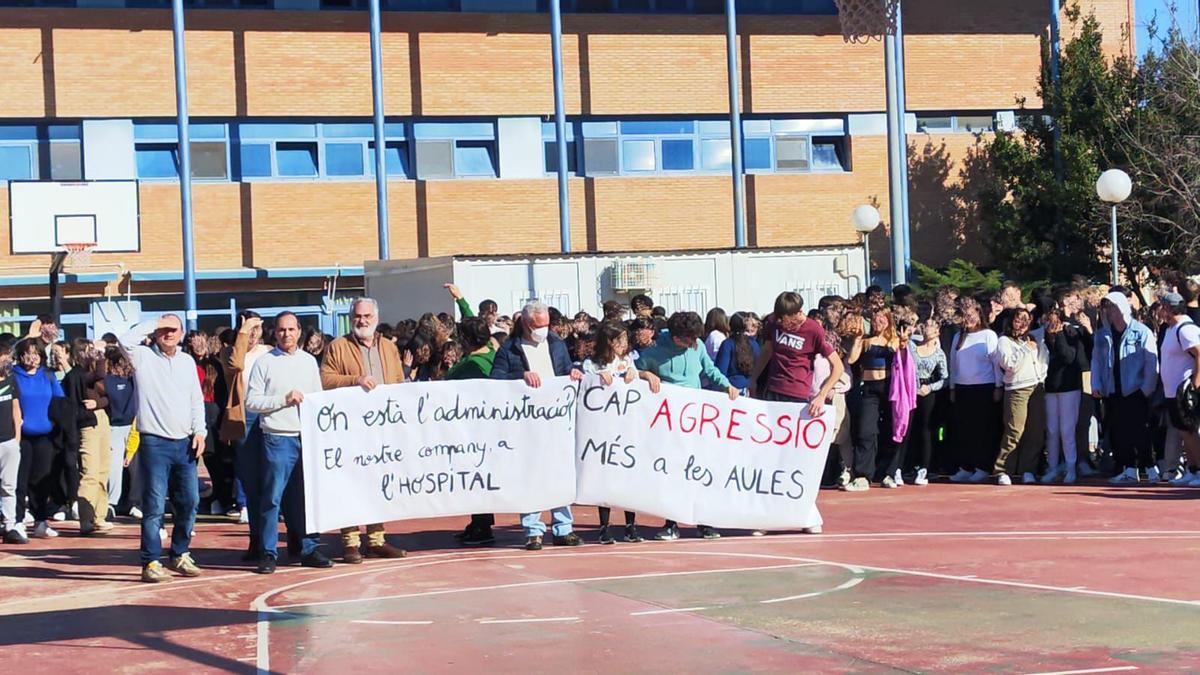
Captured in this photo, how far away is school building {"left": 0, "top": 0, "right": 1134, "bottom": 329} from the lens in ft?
117

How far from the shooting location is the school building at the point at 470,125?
1407 inches

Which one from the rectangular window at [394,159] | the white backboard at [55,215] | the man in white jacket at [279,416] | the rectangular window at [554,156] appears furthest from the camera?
the rectangular window at [554,156]

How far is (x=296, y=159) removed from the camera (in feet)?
122

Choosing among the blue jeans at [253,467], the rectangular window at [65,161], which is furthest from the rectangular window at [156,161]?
the blue jeans at [253,467]

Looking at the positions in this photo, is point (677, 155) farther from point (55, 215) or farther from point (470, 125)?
point (55, 215)

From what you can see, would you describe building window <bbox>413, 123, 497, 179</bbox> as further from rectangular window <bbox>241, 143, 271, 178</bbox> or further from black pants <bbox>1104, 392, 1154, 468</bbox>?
black pants <bbox>1104, 392, 1154, 468</bbox>

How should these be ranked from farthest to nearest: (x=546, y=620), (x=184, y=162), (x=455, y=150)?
1. (x=455, y=150)
2. (x=184, y=162)
3. (x=546, y=620)

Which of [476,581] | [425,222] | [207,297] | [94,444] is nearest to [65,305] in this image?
[207,297]

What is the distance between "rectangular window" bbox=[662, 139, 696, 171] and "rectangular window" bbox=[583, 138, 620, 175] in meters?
1.18

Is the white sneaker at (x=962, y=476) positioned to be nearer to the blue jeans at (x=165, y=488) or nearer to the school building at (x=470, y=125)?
the blue jeans at (x=165, y=488)

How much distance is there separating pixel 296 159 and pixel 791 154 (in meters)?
11.5

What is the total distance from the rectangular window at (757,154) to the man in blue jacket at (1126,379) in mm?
22298

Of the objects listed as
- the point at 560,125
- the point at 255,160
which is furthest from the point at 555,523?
the point at 255,160

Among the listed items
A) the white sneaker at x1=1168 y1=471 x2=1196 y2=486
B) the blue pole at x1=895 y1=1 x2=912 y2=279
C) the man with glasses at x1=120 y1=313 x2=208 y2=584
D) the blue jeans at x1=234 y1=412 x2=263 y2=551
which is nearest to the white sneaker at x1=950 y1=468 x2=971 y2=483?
the white sneaker at x1=1168 y1=471 x2=1196 y2=486
